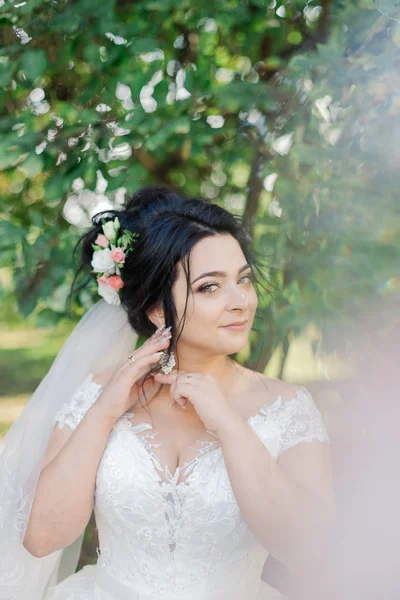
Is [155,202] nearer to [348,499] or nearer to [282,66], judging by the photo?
[282,66]

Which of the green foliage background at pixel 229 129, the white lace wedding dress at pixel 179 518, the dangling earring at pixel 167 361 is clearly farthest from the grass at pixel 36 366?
the dangling earring at pixel 167 361

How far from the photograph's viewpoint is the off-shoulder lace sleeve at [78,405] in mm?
2322

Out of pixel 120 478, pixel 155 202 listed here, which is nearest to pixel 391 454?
pixel 120 478

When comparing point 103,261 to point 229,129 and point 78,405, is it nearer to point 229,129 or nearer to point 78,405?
point 78,405

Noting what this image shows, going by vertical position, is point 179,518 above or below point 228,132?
below

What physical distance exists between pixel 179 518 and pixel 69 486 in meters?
0.35

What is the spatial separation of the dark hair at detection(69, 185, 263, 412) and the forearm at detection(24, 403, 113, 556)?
14.1 inches

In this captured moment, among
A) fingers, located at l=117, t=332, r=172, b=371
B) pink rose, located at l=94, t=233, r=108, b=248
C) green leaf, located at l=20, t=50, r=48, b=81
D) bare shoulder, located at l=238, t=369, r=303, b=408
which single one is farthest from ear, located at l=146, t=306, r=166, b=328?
green leaf, located at l=20, t=50, r=48, b=81

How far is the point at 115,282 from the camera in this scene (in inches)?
89.0

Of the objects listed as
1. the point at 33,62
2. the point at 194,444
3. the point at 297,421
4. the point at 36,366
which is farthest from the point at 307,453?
the point at 36,366

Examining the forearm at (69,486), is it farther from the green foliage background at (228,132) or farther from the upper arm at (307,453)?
the green foliage background at (228,132)

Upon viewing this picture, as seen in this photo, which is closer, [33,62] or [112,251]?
[112,251]

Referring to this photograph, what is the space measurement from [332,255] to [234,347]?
1.72 feet

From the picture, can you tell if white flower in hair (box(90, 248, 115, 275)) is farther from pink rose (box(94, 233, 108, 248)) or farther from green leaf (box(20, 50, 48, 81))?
green leaf (box(20, 50, 48, 81))
